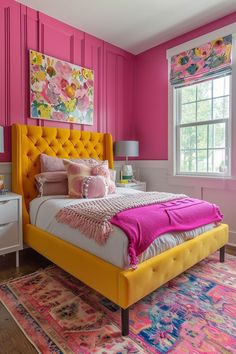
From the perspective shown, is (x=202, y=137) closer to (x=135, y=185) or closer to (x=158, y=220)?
(x=135, y=185)

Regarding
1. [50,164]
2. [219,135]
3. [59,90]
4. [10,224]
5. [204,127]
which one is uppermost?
[59,90]

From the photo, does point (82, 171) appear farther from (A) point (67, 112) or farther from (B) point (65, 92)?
(B) point (65, 92)

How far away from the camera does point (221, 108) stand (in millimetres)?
3291

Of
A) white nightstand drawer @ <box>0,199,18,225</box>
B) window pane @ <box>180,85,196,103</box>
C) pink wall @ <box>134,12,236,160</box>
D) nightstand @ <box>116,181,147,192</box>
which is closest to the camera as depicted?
white nightstand drawer @ <box>0,199,18,225</box>

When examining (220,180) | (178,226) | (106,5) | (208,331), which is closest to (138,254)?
(178,226)

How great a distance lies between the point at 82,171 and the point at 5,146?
40.2 inches

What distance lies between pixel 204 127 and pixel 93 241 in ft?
8.34

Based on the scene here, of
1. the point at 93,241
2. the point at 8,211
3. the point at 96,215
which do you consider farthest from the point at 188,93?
the point at 8,211

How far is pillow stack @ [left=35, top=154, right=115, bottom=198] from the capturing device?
2.61m

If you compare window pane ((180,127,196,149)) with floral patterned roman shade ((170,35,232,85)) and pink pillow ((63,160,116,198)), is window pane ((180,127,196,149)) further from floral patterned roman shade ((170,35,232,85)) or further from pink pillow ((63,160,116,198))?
pink pillow ((63,160,116,198))

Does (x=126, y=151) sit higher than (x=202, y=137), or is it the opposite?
(x=202, y=137)

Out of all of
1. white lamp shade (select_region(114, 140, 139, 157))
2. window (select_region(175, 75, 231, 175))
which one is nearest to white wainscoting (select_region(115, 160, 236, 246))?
window (select_region(175, 75, 231, 175))

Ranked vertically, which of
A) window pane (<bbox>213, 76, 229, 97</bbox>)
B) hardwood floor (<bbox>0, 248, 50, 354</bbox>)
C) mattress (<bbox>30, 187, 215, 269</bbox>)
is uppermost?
window pane (<bbox>213, 76, 229, 97</bbox>)

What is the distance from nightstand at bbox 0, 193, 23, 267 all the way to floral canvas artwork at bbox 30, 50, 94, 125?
1.19m
